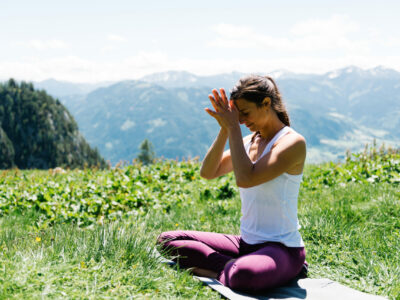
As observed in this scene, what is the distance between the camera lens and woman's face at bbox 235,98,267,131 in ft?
13.1

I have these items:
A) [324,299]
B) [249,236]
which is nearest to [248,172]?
[249,236]

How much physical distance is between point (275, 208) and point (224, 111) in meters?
1.15

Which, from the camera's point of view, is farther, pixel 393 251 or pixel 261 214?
pixel 393 251

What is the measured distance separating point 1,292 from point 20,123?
135m

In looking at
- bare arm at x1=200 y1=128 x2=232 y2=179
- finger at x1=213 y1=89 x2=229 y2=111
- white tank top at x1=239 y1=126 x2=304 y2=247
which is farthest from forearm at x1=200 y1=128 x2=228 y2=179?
white tank top at x1=239 y1=126 x2=304 y2=247

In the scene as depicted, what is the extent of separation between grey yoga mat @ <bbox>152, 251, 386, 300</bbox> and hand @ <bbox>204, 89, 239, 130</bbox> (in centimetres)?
160

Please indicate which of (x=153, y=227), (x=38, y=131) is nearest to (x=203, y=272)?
(x=153, y=227)

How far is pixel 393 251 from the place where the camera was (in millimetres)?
4586

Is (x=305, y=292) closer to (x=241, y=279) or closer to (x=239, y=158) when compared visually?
(x=241, y=279)

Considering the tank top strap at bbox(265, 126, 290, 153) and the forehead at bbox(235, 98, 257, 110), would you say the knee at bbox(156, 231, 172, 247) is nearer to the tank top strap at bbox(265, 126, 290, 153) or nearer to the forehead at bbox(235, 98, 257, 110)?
the tank top strap at bbox(265, 126, 290, 153)

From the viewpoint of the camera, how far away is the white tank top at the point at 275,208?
3938 millimetres

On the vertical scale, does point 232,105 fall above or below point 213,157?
above

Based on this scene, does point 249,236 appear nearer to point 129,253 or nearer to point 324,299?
point 324,299

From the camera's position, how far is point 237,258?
4.16m
